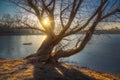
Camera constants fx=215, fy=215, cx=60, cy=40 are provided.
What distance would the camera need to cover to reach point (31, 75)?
8.43 meters

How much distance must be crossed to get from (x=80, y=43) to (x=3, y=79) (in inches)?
295

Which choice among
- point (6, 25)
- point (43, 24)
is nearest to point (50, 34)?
point (43, 24)

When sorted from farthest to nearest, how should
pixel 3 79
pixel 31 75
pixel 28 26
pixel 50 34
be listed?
1. pixel 28 26
2. pixel 50 34
3. pixel 31 75
4. pixel 3 79

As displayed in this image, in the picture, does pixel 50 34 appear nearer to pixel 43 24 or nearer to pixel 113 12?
pixel 43 24

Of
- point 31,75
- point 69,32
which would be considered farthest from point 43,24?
point 31,75

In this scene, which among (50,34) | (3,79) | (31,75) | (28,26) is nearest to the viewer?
(3,79)

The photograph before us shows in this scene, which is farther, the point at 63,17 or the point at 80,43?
the point at 80,43

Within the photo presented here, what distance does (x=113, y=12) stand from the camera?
43.9 feet

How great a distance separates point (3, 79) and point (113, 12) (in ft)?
27.4

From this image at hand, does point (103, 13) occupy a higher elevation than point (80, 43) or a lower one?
higher

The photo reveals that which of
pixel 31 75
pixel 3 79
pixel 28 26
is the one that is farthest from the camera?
pixel 28 26

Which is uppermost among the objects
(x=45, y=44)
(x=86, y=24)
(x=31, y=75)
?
(x=86, y=24)

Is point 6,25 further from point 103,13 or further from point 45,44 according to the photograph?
point 103,13

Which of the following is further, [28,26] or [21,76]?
[28,26]
